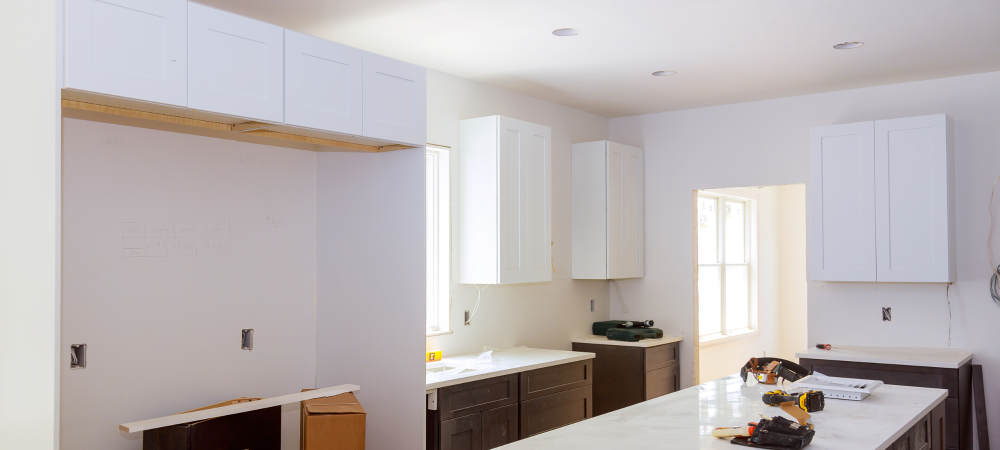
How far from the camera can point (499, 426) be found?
422cm

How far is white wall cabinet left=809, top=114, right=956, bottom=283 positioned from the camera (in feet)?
15.3

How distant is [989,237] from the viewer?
15.9 ft

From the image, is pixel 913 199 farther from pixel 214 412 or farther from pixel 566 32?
pixel 214 412

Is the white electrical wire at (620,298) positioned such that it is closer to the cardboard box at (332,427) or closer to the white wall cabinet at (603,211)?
the white wall cabinet at (603,211)

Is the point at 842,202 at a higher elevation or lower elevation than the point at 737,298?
higher

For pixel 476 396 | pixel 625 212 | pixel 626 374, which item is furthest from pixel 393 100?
pixel 626 374

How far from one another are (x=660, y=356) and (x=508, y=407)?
1928 mm

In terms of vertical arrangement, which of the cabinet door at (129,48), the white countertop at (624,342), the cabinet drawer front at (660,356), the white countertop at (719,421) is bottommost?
the cabinet drawer front at (660,356)

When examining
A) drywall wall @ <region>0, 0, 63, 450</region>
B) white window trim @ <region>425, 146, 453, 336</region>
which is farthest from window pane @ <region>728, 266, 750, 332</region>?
drywall wall @ <region>0, 0, 63, 450</region>

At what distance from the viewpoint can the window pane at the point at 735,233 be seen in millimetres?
7297

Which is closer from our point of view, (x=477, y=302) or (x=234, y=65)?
(x=234, y=65)

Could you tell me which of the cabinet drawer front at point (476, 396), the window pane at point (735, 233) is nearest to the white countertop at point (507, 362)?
the cabinet drawer front at point (476, 396)

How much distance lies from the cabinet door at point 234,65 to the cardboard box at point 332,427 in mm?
1377

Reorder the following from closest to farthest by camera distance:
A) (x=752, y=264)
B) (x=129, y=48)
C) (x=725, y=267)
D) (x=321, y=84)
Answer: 1. (x=129, y=48)
2. (x=321, y=84)
3. (x=725, y=267)
4. (x=752, y=264)
